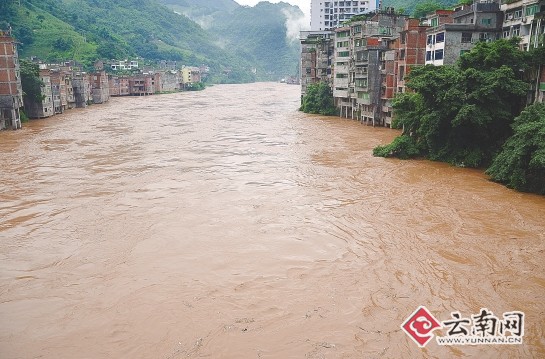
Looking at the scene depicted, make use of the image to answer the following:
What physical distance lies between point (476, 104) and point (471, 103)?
0.24 meters

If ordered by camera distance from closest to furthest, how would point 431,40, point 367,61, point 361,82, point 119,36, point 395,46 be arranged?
point 431,40 → point 395,46 → point 367,61 → point 361,82 → point 119,36

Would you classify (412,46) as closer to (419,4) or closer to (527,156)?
(527,156)

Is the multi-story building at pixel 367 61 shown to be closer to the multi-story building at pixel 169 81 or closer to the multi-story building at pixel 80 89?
the multi-story building at pixel 80 89

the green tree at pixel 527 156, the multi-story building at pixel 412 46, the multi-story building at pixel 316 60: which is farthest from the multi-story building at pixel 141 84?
the green tree at pixel 527 156

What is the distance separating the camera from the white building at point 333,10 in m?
89.3

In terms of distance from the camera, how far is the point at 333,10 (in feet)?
295

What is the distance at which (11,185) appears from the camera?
68.7ft

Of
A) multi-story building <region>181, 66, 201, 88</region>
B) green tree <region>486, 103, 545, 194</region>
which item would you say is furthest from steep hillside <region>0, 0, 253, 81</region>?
green tree <region>486, 103, 545, 194</region>

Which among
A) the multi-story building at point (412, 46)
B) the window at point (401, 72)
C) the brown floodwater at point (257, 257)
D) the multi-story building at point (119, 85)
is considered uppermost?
the multi-story building at point (412, 46)

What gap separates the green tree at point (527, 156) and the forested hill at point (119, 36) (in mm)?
79445

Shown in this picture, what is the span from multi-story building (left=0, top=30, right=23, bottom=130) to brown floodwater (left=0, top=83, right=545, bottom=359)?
15782mm

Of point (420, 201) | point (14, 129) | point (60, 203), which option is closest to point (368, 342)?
point (420, 201)

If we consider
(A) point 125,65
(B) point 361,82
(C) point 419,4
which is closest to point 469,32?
(B) point 361,82

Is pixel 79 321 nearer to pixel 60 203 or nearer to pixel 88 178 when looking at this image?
pixel 60 203
